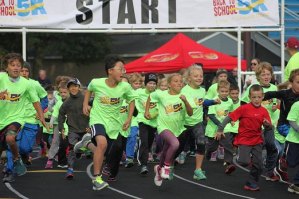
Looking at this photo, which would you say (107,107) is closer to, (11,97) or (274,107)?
(11,97)

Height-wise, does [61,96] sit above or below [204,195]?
above

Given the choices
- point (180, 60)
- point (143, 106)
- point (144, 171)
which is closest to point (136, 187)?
point (144, 171)

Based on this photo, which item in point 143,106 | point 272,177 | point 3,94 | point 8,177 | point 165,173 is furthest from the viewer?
point 143,106

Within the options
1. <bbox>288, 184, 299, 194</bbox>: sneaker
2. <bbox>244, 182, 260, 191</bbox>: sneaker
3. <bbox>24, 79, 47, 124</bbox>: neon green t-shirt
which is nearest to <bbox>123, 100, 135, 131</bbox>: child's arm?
<bbox>244, 182, 260, 191</bbox>: sneaker

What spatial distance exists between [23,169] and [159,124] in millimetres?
2578

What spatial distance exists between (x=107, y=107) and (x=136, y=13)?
7977mm

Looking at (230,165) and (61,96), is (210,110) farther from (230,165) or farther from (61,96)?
(61,96)

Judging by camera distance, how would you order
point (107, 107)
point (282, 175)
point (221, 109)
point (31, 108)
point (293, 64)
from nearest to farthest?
point (107, 107) < point (293, 64) < point (282, 175) < point (31, 108) < point (221, 109)

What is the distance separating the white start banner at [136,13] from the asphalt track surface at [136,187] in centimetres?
545

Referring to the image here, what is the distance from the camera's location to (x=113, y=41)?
59.9 m

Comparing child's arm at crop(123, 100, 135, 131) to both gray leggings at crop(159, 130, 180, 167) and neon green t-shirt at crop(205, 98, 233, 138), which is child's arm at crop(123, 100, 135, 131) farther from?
neon green t-shirt at crop(205, 98, 233, 138)

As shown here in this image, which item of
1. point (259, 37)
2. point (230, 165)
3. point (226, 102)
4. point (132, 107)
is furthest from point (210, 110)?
point (259, 37)

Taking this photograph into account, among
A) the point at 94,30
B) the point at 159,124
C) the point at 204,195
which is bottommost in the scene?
the point at 204,195

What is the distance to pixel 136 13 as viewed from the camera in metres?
19.9
